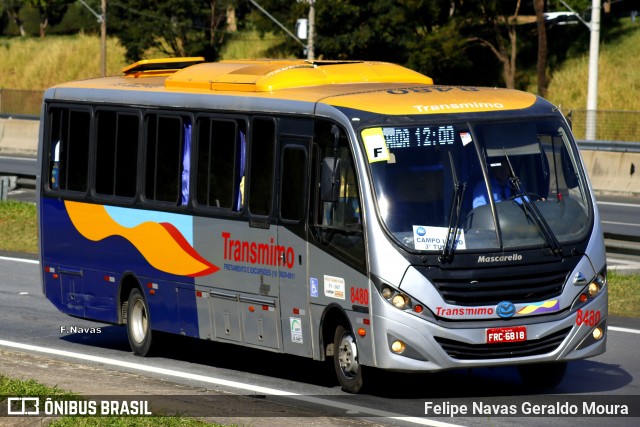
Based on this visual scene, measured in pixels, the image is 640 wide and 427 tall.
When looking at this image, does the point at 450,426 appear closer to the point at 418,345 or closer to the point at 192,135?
the point at 418,345

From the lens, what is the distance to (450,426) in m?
10.1

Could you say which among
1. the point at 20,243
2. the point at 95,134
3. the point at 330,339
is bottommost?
the point at 20,243

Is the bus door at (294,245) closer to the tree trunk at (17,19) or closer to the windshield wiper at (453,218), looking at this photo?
the windshield wiper at (453,218)

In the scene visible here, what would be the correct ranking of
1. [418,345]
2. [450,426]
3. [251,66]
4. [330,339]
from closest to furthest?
[450,426], [418,345], [330,339], [251,66]

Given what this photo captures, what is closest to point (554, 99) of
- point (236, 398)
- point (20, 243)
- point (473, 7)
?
point (473, 7)

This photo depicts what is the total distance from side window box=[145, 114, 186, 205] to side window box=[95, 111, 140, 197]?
0.30m

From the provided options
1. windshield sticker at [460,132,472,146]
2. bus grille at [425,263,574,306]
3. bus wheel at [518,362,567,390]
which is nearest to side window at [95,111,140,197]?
windshield sticker at [460,132,472,146]

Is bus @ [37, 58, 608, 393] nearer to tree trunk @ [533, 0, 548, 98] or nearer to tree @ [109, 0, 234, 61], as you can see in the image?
tree trunk @ [533, 0, 548, 98]

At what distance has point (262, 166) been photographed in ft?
41.8

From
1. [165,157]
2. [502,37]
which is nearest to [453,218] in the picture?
[165,157]

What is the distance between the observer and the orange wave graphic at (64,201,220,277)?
13.6 m

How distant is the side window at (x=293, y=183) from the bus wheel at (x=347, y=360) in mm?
1182

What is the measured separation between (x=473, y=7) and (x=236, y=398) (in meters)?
52.8

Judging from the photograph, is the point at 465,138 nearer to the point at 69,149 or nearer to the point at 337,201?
the point at 337,201
